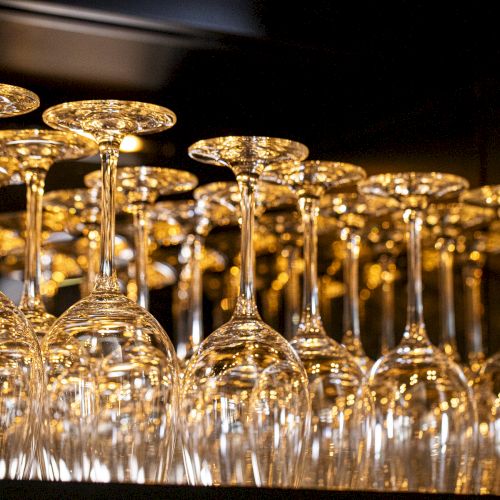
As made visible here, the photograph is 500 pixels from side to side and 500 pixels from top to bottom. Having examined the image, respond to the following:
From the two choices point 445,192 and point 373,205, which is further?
point 373,205

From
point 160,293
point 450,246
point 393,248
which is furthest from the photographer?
point 160,293

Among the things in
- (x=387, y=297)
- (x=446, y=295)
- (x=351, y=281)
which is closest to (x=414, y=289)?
(x=351, y=281)

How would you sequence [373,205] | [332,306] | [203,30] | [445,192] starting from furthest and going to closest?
1. [332,306]
2. [373,205]
3. [445,192]
4. [203,30]

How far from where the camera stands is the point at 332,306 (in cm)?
291

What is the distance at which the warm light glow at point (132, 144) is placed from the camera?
109cm

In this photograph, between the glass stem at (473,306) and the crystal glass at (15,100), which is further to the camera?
the glass stem at (473,306)

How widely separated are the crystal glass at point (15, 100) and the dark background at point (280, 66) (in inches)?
1.8

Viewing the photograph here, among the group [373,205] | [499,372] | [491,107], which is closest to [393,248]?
[373,205]

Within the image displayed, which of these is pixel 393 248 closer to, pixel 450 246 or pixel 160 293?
pixel 450 246

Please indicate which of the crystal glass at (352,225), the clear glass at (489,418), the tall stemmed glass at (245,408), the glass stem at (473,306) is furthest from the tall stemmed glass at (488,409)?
the glass stem at (473,306)

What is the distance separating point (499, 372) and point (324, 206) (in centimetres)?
29

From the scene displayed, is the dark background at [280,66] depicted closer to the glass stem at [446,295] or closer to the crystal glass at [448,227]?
the crystal glass at [448,227]

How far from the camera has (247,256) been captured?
878 millimetres

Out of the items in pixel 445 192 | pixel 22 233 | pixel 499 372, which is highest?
pixel 22 233
